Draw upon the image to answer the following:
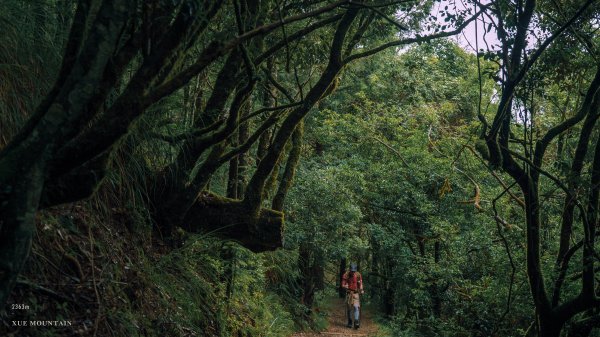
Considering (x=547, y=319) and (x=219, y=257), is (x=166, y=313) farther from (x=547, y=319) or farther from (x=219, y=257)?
(x=547, y=319)

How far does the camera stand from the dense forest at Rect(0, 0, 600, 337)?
3.41m

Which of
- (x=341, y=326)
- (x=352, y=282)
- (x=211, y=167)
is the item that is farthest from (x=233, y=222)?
(x=341, y=326)

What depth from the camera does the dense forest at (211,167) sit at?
3.41 metres

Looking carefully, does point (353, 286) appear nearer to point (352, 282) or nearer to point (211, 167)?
point (352, 282)

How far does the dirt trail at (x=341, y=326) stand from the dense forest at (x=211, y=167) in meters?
1.79

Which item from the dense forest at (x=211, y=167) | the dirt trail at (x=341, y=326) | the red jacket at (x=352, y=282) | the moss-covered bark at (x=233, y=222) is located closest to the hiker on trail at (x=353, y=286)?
the red jacket at (x=352, y=282)

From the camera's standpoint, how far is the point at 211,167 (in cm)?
698

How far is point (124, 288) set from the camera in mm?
5801

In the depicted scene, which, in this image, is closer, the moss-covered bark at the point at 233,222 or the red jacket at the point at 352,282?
the moss-covered bark at the point at 233,222

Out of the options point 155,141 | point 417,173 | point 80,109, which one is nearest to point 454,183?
point 417,173

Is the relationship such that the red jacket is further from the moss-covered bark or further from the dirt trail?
the moss-covered bark

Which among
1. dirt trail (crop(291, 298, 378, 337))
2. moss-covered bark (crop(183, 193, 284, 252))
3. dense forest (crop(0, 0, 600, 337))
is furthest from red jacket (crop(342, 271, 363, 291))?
moss-covered bark (crop(183, 193, 284, 252))

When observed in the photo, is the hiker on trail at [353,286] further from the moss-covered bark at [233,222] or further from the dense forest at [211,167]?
the moss-covered bark at [233,222]

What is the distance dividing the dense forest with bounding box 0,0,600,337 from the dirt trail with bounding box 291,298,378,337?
70.6 inches
